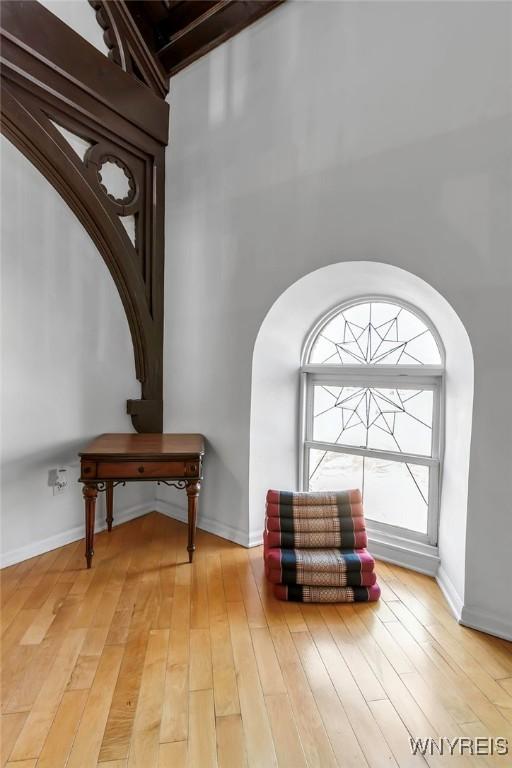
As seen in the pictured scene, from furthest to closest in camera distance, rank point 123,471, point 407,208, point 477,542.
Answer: point 123,471 → point 407,208 → point 477,542

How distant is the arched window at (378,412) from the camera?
2.69m

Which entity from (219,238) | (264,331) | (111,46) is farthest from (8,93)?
(264,331)

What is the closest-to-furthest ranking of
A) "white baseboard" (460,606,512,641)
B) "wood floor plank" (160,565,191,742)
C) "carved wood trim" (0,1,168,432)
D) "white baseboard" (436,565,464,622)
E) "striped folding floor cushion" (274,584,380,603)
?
"wood floor plank" (160,565,191,742)
"white baseboard" (460,606,512,641)
"white baseboard" (436,565,464,622)
"striped folding floor cushion" (274,584,380,603)
"carved wood trim" (0,1,168,432)

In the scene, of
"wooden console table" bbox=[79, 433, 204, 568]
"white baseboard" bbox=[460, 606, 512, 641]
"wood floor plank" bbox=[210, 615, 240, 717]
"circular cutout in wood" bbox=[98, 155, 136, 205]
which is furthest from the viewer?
"circular cutout in wood" bbox=[98, 155, 136, 205]

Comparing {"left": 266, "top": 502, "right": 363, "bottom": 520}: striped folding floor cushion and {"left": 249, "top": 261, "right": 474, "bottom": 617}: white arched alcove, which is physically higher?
{"left": 249, "top": 261, "right": 474, "bottom": 617}: white arched alcove

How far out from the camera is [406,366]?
2719 millimetres

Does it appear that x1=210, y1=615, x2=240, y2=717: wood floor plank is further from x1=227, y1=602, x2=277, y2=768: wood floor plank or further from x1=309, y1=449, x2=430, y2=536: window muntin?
x1=309, y1=449, x2=430, y2=536: window muntin

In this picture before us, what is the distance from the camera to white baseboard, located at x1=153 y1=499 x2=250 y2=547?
9.62 ft

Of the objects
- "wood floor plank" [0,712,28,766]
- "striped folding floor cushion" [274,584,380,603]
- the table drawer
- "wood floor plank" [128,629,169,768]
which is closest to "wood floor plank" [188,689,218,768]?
"wood floor plank" [128,629,169,768]

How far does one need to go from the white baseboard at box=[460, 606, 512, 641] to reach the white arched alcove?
0.16ft

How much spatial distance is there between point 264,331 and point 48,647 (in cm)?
205

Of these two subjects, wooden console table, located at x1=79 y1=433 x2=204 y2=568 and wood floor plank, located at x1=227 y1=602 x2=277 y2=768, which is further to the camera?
wooden console table, located at x1=79 y1=433 x2=204 y2=568

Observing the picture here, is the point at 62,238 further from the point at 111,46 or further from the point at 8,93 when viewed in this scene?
the point at 111,46

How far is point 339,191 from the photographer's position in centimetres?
A: 244
